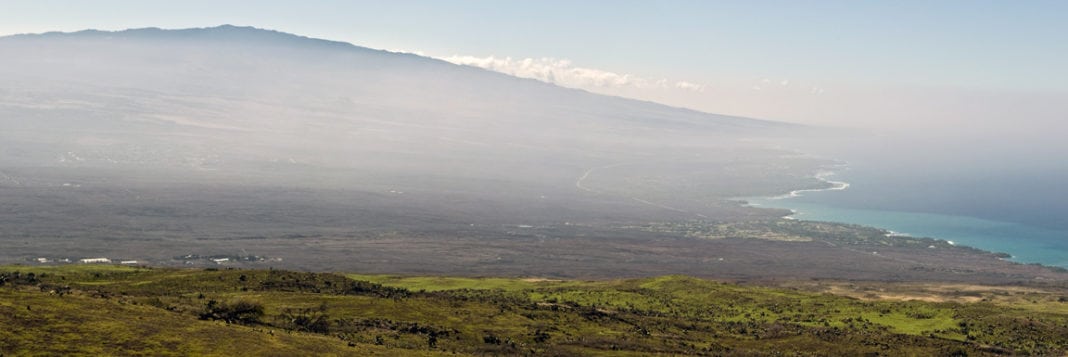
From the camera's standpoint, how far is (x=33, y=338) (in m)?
21.9

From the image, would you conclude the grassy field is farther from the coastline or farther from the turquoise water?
the turquoise water

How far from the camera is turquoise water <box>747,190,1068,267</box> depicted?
152 meters

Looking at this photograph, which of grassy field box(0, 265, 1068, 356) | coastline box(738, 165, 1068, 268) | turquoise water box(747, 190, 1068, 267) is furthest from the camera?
turquoise water box(747, 190, 1068, 267)

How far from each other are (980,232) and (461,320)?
556 ft

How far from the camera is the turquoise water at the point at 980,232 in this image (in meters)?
152

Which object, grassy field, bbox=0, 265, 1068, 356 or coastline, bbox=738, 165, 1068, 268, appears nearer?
grassy field, bbox=0, 265, 1068, 356

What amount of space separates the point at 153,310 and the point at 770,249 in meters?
120

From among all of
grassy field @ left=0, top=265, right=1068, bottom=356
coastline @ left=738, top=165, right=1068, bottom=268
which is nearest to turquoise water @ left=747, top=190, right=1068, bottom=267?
coastline @ left=738, top=165, right=1068, bottom=268

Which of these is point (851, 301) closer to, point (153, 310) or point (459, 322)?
point (459, 322)

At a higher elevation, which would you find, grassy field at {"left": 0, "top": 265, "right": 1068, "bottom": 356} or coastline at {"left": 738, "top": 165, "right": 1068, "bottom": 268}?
grassy field at {"left": 0, "top": 265, "right": 1068, "bottom": 356}

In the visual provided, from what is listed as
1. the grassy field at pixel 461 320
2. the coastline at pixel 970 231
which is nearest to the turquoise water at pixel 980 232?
the coastline at pixel 970 231

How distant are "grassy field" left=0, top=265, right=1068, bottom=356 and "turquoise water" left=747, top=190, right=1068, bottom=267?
96202 mm

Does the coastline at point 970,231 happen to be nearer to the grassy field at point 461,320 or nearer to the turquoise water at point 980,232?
the turquoise water at point 980,232

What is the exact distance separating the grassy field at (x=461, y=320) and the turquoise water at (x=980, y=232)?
96.2 m
